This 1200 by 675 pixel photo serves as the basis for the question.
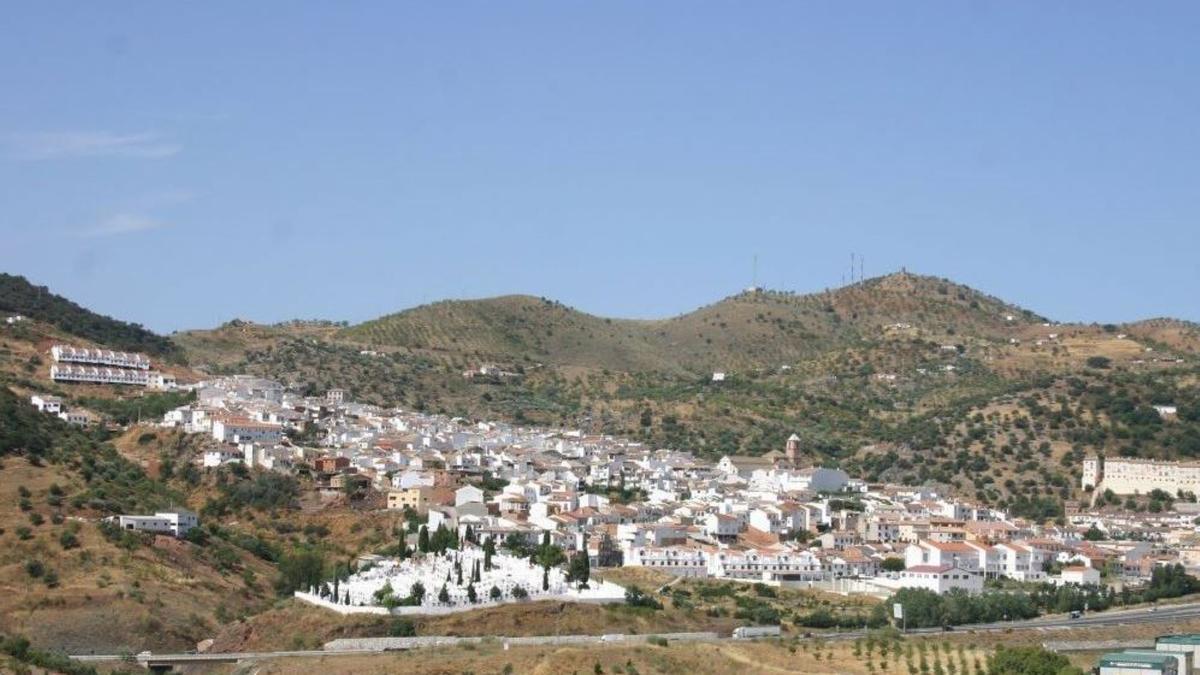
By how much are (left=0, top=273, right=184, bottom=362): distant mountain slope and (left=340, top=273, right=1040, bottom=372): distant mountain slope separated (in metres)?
22.7

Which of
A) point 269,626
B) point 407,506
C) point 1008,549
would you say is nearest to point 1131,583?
point 1008,549

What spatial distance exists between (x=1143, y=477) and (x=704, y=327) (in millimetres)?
73408

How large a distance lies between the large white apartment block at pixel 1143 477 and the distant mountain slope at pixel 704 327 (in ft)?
173

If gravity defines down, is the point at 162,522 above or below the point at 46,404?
below

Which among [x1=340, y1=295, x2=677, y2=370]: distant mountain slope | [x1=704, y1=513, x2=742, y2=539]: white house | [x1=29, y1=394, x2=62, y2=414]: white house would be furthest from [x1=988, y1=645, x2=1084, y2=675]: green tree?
[x1=340, y1=295, x2=677, y2=370]: distant mountain slope

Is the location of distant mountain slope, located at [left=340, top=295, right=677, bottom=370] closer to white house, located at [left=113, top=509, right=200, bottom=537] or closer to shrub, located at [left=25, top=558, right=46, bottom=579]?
white house, located at [left=113, top=509, right=200, bottom=537]

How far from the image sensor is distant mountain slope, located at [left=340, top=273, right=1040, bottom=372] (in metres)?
153

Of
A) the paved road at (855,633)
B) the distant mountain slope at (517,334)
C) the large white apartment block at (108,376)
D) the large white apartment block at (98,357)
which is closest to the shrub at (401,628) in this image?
the paved road at (855,633)

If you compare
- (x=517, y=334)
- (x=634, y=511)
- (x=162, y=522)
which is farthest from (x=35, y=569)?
(x=517, y=334)

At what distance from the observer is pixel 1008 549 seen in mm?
77875

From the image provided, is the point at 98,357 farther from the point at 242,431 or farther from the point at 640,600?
the point at 640,600

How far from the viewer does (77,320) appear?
122188 mm

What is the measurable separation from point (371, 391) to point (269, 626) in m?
61.2

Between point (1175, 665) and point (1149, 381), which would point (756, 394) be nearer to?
point (1149, 381)
